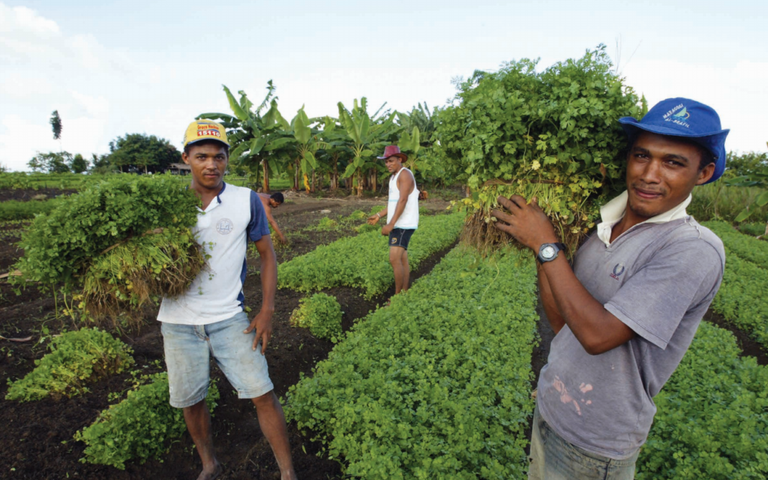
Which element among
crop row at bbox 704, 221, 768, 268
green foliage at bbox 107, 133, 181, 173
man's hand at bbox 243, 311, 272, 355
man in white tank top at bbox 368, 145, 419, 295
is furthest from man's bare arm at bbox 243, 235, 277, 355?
green foliage at bbox 107, 133, 181, 173

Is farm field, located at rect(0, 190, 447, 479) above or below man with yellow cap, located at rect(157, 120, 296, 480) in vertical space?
below

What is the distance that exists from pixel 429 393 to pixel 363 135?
65.7 feet

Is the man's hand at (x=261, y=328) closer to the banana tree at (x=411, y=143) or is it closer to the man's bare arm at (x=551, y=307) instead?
the man's bare arm at (x=551, y=307)

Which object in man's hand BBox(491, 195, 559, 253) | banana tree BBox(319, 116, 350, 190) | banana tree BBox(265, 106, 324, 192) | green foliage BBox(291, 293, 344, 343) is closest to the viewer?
man's hand BBox(491, 195, 559, 253)

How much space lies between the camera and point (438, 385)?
3496 millimetres

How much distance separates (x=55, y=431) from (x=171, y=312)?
175 centimetres

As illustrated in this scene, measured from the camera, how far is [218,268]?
2.77 m

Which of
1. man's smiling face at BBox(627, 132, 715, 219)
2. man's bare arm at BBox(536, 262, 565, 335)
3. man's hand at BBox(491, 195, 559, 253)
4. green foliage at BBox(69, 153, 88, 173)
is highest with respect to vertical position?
green foliage at BBox(69, 153, 88, 173)

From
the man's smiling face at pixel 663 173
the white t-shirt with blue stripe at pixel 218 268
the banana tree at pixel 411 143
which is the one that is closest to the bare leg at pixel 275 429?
the white t-shirt with blue stripe at pixel 218 268

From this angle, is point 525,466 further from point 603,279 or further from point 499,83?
point 499,83

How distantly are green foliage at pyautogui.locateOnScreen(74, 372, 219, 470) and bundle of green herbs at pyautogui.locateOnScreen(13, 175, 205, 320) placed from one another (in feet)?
3.41

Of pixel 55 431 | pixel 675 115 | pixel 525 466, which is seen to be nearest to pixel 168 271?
pixel 55 431

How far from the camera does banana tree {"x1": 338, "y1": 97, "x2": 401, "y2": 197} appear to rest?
2125 centimetres

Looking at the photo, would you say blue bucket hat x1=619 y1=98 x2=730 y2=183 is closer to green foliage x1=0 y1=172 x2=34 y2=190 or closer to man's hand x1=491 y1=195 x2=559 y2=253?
man's hand x1=491 y1=195 x2=559 y2=253
